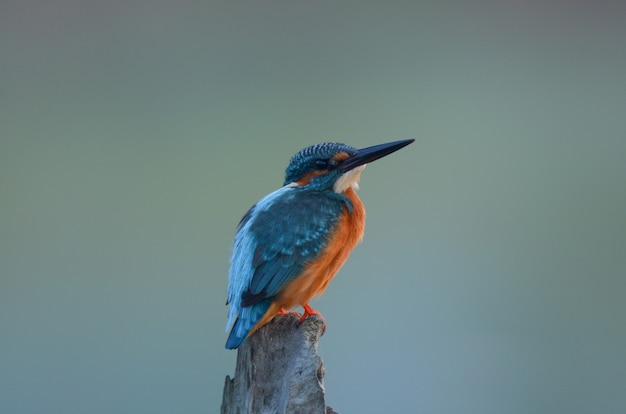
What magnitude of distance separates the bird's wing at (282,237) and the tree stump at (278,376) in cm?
12

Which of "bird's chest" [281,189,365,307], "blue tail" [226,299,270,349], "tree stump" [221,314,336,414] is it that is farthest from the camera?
"bird's chest" [281,189,365,307]

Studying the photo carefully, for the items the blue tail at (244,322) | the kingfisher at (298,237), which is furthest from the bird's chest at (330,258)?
the blue tail at (244,322)

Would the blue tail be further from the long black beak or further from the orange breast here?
the long black beak

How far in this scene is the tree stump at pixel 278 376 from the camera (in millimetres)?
1105

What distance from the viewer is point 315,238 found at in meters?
1.51

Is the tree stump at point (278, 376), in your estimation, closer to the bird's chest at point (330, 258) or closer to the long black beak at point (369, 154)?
the bird's chest at point (330, 258)

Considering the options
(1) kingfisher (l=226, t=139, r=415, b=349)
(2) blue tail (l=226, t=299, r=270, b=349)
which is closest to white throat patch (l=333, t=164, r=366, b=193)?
(1) kingfisher (l=226, t=139, r=415, b=349)

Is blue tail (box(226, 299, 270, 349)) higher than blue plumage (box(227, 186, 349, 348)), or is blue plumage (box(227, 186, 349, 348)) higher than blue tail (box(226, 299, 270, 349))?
blue plumage (box(227, 186, 349, 348))

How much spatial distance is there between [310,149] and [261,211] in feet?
0.72

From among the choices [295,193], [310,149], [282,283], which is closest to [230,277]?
[282,283]

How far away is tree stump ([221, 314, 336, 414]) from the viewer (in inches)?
43.5

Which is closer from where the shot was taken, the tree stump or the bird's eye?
the tree stump

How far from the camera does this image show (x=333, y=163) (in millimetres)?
1622

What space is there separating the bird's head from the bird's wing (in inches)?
3.2
